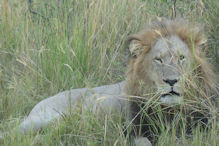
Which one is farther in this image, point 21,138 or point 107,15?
point 107,15

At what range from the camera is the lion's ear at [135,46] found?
3.60m

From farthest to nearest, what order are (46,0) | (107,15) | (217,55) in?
(46,0)
(107,15)
(217,55)

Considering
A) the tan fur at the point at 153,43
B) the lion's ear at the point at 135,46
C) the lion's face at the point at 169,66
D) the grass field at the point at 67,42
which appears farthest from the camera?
the grass field at the point at 67,42

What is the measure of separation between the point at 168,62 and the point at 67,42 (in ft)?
5.24

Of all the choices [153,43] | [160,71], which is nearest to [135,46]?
[153,43]

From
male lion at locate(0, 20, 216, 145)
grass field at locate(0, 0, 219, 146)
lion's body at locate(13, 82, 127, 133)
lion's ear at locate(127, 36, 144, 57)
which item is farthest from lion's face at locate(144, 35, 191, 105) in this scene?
grass field at locate(0, 0, 219, 146)

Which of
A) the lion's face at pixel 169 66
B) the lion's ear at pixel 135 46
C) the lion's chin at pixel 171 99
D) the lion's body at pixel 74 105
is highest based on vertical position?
the lion's ear at pixel 135 46

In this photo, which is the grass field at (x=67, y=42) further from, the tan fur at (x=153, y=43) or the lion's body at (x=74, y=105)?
the tan fur at (x=153, y=43)

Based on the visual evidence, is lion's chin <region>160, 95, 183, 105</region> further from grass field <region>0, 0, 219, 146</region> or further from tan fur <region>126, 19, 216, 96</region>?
grass field <region>0, 0, 219, 146</region>

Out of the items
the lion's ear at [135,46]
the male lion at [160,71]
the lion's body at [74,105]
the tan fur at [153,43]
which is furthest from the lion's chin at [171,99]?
the lion's ear at [135,46]

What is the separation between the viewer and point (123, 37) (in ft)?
16.0

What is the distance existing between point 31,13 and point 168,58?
8.04 feet

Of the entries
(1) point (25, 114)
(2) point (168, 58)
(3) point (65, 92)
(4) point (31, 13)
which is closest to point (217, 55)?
(2) point (168, 58)

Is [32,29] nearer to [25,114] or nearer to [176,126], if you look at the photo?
[25,114]
